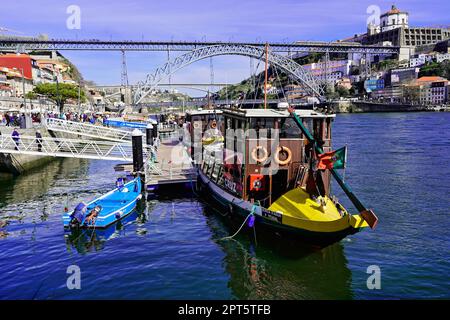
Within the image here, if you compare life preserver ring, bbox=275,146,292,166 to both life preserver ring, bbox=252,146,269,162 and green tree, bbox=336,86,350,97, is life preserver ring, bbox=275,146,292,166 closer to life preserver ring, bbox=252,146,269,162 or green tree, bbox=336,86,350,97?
life preserver ring, bbox=252,146,269,162

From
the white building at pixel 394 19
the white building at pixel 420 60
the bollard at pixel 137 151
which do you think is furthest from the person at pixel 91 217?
the white building at pixel 394 19

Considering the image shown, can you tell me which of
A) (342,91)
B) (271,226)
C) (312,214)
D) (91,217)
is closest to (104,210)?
(91,217)

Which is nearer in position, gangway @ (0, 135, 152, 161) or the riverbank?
gangway @ (0, 135, 152, 161)

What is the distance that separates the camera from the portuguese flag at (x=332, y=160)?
11453 mm

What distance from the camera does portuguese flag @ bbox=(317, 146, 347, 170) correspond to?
37.6 feet

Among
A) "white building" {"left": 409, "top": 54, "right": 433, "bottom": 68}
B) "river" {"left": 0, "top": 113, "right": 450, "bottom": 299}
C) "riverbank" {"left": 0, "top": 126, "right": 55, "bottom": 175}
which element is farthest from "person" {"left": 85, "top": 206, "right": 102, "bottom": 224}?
"white building" {"left": 409, "top": 54, "right": 433, "bottom": 68}

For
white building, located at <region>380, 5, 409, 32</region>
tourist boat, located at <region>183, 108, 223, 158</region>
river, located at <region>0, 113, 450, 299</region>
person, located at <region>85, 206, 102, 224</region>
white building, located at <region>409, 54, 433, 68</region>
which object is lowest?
river, located at <region>0, 113, 450, 299</region>

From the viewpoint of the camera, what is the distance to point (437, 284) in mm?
10977

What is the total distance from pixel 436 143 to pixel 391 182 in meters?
19.3

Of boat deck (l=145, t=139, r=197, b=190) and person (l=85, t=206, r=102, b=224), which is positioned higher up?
boat deck (l=145, t=139, r=197, b=190)

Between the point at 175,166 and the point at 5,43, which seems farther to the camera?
the point at 5,43

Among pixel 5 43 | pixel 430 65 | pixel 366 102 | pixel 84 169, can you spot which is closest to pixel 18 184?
pixel 84 169

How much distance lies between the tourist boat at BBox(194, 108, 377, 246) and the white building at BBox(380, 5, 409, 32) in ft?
603
